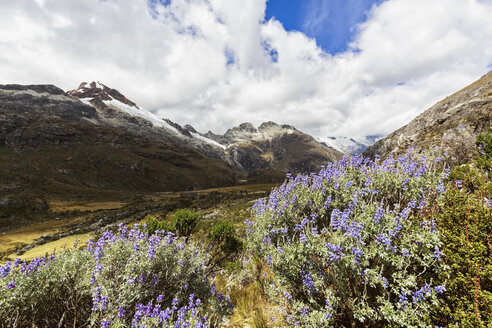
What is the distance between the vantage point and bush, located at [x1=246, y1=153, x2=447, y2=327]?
2.96 meters

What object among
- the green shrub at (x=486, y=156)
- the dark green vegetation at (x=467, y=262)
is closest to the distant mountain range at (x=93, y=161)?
the green shrub at (x=486, y=156)

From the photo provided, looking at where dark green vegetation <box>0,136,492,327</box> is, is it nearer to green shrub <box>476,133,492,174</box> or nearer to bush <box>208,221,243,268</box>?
green shrub <box>476,133,492,174</box>

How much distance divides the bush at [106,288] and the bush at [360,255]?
1690 mm

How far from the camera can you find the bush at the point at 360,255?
296 centimetres

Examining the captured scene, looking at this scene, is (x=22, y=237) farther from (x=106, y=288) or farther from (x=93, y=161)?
(x=93, y=161)

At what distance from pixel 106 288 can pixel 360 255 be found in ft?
13.0

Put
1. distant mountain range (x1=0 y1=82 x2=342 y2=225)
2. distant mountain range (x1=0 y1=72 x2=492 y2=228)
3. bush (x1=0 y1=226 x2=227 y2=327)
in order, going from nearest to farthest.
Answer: bush (x1=0 y1=226 x2=227 y2=327) → distant mountain range (x1=0 y1=72 x2=492 y2=228) → distant mountain range (x1=0 y1=82 x2=342 y2=225)

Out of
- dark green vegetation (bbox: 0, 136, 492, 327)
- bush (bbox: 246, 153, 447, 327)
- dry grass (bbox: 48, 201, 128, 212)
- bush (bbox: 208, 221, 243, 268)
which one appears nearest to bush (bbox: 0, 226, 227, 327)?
dark green vegetation (bbox: 0, 136, 492, 327)

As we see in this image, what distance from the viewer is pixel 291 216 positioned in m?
5.22

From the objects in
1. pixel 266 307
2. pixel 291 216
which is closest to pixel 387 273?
pixel 291 216

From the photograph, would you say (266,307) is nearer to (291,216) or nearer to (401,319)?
(291,216)

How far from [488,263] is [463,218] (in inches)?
33.6

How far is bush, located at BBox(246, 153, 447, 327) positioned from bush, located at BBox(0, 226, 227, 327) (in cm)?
169

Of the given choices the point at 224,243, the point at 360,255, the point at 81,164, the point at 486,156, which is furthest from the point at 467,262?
the point at 81,164
